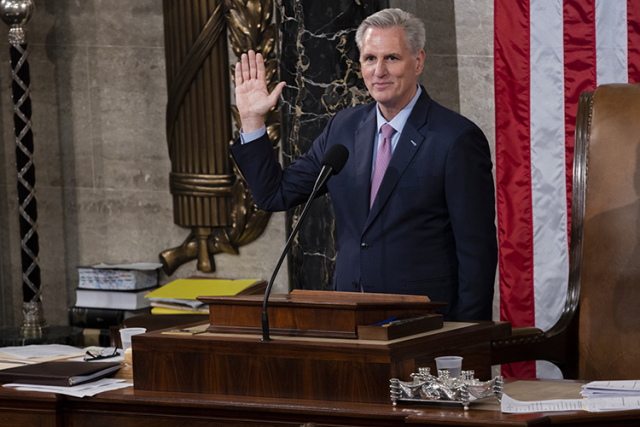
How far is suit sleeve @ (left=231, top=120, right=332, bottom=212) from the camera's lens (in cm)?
249

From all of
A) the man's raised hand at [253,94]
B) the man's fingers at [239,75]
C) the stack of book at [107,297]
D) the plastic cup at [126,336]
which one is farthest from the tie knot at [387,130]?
the stack of book at [107,297]

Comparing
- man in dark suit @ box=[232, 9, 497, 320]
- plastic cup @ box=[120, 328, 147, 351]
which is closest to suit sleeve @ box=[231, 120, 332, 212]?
man in dark suit @ box=[232, 9, 497, 320]

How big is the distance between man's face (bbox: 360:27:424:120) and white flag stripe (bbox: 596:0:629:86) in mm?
1078

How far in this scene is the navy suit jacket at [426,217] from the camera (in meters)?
2.39

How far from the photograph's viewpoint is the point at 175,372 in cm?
184

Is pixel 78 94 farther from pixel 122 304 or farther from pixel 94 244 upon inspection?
pixel 122 304

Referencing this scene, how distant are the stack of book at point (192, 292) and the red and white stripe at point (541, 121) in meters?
1.13

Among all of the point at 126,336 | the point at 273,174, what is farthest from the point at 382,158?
the point at 126,336

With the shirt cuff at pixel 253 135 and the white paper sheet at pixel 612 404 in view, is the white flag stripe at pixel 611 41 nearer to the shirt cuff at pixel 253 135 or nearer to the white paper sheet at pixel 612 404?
the shirt cuff at pixel 253 135

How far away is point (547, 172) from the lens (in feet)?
10.8

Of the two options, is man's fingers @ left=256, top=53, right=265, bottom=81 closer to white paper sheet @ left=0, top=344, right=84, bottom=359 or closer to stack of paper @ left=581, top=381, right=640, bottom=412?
white paper sheet @ left=0, top=344, right=84, bottom=359

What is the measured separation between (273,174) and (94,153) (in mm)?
2029

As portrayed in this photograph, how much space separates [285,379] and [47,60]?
3.09m

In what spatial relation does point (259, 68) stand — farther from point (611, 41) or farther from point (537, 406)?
point (611, 41)
